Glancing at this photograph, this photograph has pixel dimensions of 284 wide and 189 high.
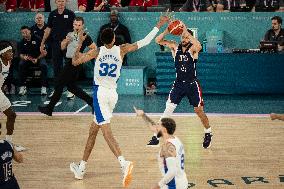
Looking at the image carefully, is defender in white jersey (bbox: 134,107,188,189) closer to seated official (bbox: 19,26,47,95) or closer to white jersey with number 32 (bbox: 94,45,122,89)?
white jersey with number 32 (bbox: 94,45,122,89)

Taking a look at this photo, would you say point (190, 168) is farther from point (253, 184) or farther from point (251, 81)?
point (251, 81)

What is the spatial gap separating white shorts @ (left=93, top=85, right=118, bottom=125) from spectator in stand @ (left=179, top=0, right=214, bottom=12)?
30.6 feet

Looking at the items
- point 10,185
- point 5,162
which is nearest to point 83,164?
point 10,185

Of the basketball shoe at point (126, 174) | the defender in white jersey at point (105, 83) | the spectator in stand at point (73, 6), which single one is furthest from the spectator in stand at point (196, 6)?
the basketball shoe at point (126, 174)

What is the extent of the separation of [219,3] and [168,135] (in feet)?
40.2

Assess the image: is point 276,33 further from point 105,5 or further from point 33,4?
point 33,4

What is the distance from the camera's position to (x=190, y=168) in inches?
488

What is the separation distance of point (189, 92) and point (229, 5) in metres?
7.54

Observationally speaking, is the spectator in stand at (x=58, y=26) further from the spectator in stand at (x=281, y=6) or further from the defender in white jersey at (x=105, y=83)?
the defender in white jersey at (x=105, y=83)

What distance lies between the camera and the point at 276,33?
62.6ft

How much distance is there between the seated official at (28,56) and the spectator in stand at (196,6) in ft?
13.9

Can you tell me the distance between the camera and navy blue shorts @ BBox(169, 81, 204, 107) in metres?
13.7

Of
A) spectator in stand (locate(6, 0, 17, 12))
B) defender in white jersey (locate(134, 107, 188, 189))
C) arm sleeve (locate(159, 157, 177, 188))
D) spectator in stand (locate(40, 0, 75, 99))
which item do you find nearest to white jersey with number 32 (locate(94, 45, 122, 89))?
defender in white jersey (locate(134, 107, 188, 189))

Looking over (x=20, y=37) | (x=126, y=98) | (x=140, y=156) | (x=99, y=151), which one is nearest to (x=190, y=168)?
(x=140, y=156)
